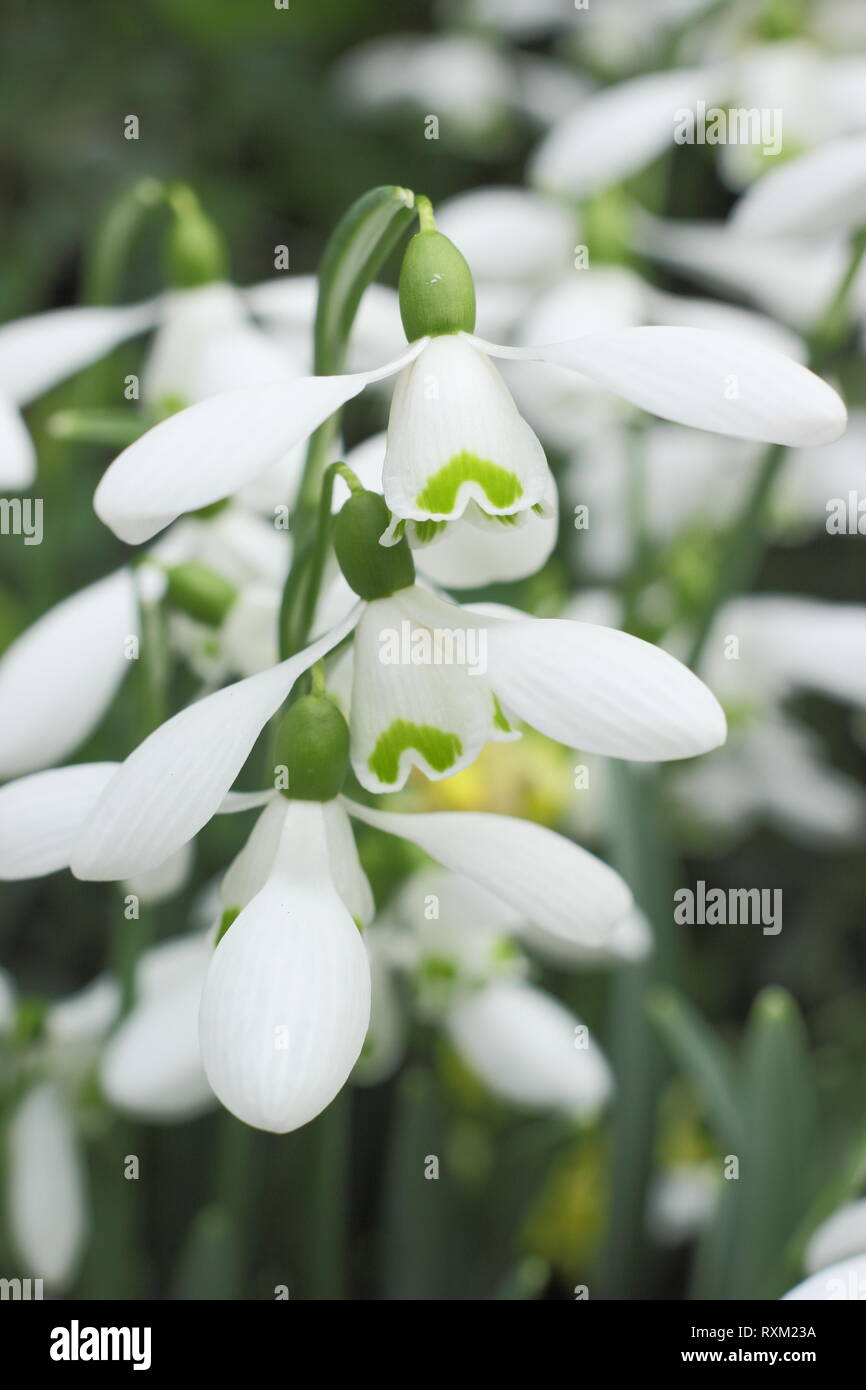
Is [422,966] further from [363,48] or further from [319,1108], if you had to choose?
[363,48]

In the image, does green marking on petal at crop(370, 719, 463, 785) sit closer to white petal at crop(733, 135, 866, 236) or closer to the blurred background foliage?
the blurred background foliage

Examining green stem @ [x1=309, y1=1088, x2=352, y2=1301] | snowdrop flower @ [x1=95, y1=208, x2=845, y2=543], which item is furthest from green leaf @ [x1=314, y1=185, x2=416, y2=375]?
green stem @ [x1=309, y1=1088, x2=352, y2=1301]

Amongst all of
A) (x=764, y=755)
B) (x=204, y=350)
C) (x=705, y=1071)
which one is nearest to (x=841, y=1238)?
(x=705, y=1071)

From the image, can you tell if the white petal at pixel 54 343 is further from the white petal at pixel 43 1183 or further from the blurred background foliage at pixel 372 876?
the white petal at pixel 43 1183

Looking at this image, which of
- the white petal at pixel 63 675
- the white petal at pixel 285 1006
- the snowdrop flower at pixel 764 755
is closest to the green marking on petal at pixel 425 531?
the white petal at pixel 285 1006

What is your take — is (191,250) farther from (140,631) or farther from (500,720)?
(500,720)
